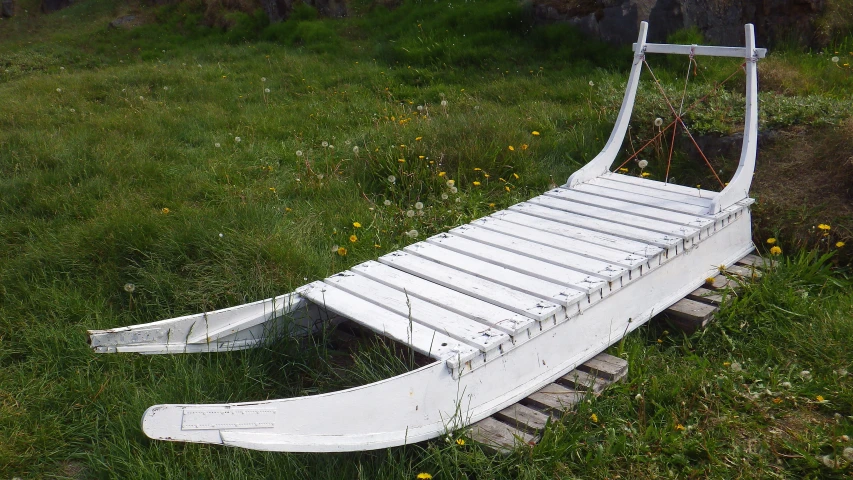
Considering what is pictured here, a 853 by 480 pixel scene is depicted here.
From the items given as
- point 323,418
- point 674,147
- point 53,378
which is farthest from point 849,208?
point 53,378

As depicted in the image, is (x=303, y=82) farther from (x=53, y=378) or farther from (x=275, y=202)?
(x=53, y=378)

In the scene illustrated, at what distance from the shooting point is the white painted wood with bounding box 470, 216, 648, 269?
3.33 metres

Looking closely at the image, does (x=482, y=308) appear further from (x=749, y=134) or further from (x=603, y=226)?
(x=749, y=134)

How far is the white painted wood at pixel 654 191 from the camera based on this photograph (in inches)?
161

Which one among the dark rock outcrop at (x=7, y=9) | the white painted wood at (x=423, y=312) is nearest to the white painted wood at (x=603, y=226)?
the white painted wood at (x=423, y=312)

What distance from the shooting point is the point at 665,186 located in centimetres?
443

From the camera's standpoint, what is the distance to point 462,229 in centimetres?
390

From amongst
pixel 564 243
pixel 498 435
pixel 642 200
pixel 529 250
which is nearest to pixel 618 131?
pixel 642 200

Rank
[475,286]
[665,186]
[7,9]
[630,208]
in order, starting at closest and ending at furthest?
1. [475,286]
2. [630,208]
3. [665,186]
4. [7,9]

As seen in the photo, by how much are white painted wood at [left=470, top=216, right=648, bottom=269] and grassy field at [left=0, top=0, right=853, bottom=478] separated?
0.37m

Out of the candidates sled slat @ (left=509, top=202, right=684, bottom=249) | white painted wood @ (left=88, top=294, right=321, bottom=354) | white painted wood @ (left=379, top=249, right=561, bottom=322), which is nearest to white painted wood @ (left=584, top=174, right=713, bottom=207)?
sled slat @ (left=509, top=202, right=684, bottom=249)

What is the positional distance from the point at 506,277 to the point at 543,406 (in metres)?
0.67

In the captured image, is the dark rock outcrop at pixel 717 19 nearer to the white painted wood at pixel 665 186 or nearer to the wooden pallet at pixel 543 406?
the white painted wood at pixel 665 186

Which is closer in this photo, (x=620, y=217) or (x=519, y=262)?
(x=519, y=262)
